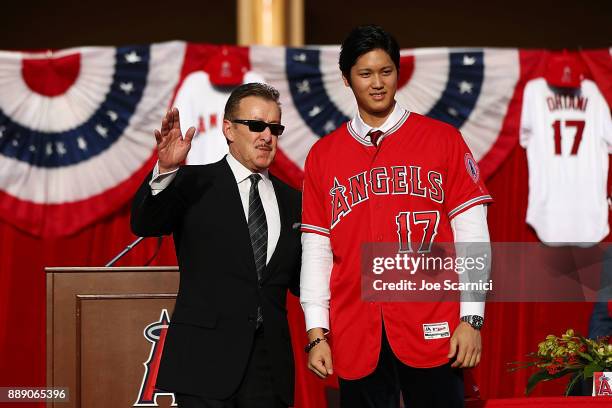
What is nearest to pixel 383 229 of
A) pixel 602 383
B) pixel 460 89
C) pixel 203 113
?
pixel 602 383

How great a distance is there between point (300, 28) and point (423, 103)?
4.30 feet

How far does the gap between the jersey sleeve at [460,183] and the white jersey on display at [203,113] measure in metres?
2.84

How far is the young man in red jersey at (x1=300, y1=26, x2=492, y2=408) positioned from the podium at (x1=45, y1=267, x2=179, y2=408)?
44.2 inches

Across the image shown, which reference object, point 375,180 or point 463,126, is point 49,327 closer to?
point 375,180

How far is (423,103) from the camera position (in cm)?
534

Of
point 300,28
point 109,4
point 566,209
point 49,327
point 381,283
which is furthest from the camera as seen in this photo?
point 109,4

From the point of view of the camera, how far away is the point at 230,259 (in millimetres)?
2551

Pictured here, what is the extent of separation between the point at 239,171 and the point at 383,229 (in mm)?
552

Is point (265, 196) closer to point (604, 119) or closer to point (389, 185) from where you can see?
point (389, 185)

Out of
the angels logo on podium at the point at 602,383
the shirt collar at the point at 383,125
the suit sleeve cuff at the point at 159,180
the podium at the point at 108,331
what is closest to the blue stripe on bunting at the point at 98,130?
the podium at the point at 108,331

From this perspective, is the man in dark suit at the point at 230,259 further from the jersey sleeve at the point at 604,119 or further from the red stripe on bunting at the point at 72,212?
the jersey sleeve at the point at 604,119

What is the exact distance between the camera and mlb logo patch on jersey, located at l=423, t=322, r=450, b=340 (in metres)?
2.29

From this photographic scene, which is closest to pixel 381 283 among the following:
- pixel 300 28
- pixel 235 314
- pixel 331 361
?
pixel 331 361

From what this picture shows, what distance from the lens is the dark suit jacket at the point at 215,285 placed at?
247 cm
